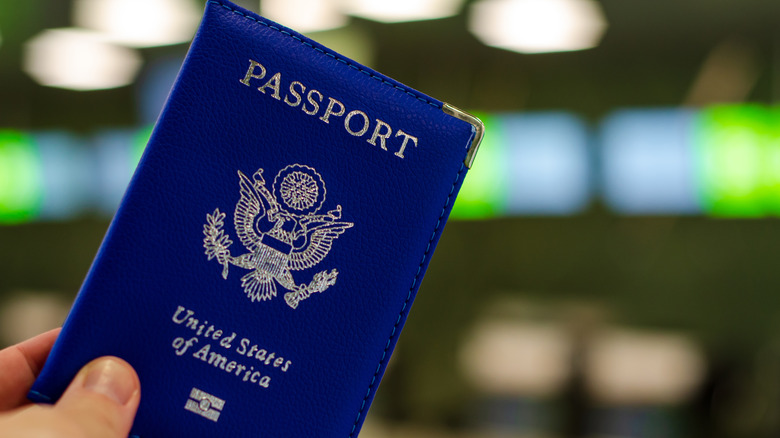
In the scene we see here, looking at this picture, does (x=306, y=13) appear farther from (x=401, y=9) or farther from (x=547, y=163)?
(x=547, y=163)

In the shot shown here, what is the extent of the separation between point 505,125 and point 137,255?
451 centimetres

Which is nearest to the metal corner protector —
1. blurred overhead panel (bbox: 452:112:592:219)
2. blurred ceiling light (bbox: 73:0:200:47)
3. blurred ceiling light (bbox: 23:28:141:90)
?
blurred overhead panel (bbox: 452:112:592:219)

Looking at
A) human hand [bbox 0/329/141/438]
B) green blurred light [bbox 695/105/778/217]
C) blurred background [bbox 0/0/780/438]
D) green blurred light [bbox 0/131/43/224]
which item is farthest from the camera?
green blurred light [bbox 0/131/43/224]

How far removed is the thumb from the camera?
2.31ft

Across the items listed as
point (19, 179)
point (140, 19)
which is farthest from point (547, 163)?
point (19, 179)

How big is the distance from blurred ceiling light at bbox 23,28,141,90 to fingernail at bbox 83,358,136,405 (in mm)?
5393

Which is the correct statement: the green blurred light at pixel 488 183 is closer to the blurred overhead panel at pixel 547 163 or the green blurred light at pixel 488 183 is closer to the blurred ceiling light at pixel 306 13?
the blurred overhead panel at pixel 547 163

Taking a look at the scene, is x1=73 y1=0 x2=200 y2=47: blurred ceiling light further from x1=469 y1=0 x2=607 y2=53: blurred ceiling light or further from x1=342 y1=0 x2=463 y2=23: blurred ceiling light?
x1=469 y1=0 x2=607 y2=53: blurred ceiling light

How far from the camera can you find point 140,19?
5293 millimetres

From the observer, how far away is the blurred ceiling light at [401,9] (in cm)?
480

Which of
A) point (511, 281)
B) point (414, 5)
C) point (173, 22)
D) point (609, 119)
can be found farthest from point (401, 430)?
point (173, 22)

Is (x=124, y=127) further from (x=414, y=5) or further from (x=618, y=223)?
(x=618, y=223)

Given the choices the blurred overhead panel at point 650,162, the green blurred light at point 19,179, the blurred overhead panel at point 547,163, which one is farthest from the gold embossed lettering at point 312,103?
the green blurred light at point 19,179

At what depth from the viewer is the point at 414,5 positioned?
480 cm
